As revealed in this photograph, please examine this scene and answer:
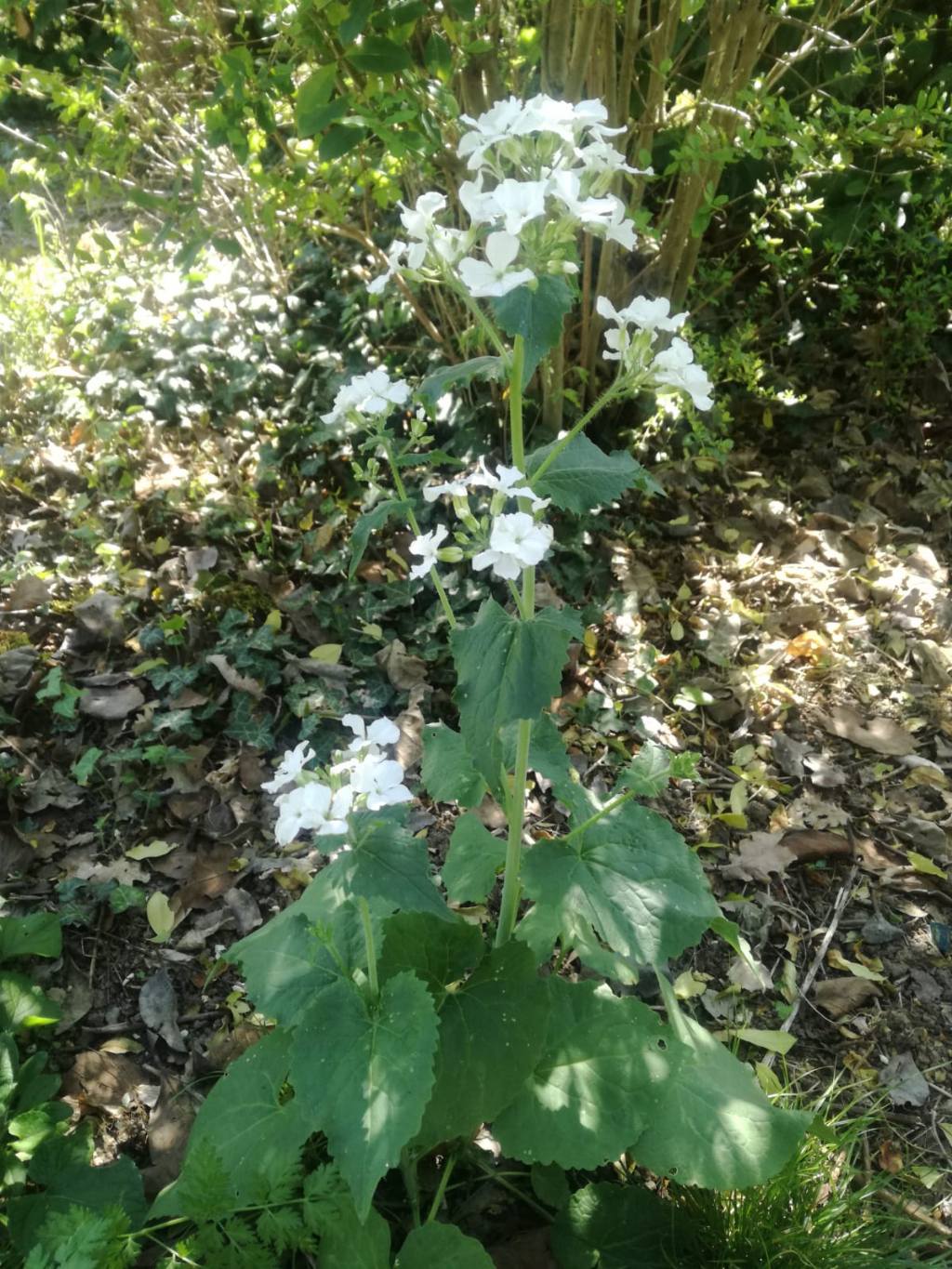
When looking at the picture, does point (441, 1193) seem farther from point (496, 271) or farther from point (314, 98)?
point (314, 98)

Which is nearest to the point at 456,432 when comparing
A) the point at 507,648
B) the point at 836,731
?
the point at 836,731

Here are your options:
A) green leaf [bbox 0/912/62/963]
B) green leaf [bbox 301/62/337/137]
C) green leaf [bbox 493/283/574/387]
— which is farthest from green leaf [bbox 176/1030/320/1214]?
green leaf [bbox 301/62/337/137]

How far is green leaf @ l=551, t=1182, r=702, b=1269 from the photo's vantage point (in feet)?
5.07

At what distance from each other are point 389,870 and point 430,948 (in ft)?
1.19

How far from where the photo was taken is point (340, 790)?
128cm

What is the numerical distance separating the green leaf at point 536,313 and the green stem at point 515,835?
603 millimetres

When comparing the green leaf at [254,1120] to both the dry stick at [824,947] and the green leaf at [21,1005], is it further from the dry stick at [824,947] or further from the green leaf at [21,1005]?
the dry stick at [824,947]

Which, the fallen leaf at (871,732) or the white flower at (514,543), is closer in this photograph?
the white flower at (514,543)

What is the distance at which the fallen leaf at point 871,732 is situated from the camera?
2.63 metres

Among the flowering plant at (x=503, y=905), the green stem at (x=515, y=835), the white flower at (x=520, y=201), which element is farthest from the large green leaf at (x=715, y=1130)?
the white flower at (x=520, y=201)

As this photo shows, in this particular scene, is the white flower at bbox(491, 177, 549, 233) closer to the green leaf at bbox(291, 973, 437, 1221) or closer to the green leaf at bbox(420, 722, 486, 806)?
the green leaf at bbox(420, 722, 486, 806)

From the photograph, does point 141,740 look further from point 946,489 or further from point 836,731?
point 946,489

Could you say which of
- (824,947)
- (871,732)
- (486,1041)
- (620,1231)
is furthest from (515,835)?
(871,732)

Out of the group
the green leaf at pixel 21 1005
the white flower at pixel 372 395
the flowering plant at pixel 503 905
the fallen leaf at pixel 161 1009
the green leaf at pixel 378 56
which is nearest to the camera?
the flowering plant at pixel 503 905
